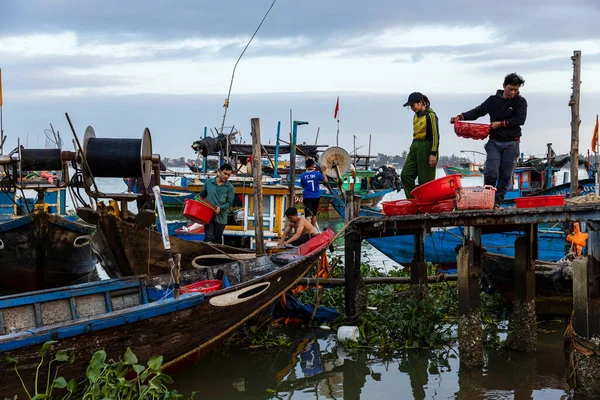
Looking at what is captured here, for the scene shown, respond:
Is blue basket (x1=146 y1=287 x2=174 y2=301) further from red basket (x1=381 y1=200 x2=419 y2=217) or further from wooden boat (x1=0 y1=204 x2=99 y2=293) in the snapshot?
wooden boat (x1=0 y1=204 x2=99 y2=293)

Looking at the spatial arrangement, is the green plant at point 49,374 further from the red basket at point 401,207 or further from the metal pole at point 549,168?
the metal pole at point 549,168

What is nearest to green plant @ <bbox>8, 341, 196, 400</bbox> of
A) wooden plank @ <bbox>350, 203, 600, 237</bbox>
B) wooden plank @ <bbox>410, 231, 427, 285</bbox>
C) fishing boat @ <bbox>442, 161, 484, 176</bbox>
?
wooden plank @ <bbox>350, 203, 600, 237</bbox>

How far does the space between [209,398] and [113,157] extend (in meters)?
3.13

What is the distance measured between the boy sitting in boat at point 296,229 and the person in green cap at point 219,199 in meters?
1.00

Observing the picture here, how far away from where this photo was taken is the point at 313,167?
15.6m

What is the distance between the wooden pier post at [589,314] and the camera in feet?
20.9

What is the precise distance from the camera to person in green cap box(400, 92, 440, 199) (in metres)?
8.87

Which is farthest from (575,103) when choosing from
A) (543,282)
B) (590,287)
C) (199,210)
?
(199,210)

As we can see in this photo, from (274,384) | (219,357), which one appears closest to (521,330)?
(274,384)

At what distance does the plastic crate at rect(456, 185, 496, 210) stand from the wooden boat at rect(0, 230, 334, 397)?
7.04 feet

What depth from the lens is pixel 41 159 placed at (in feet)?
29.3

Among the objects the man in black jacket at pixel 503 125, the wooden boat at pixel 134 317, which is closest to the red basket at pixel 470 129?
the man in black jacket at pixel 503 125

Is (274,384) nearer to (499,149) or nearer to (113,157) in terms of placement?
(113,157)

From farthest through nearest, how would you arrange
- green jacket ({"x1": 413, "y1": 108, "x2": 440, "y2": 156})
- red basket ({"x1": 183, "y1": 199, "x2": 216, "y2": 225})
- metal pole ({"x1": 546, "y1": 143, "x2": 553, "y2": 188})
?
1. metal pole ({"x1": 546, "y1": 143, "x2": 553, "y2": 188})
2. red basket ({"x1": 183, "y1": 199, "x2": 216, "y2": 225})
3. green jacket ({"x1": 413, "y1": 108, "x2": 440, "y2": 156})
